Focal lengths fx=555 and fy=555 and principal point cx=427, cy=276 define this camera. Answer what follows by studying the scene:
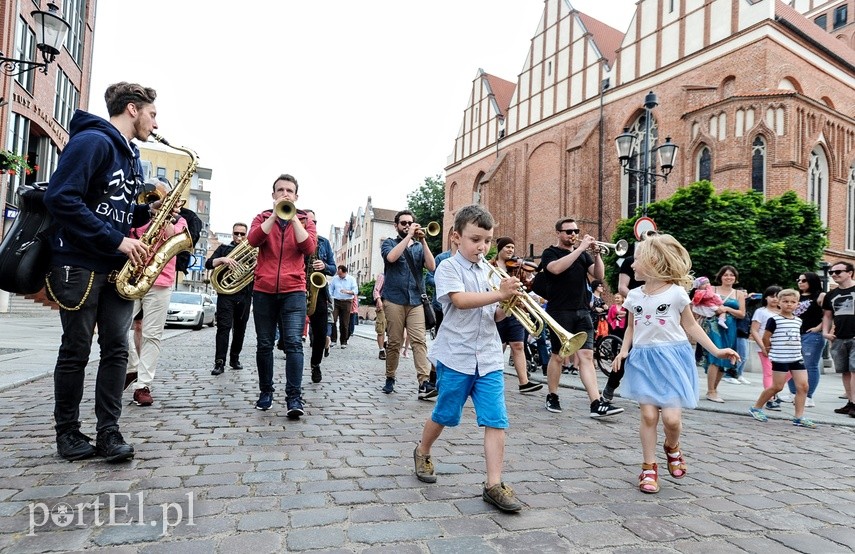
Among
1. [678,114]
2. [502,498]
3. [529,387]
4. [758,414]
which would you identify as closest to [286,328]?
[502,498]

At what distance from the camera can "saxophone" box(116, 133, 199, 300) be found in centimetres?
356

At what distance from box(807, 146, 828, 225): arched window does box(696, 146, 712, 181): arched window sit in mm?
4536

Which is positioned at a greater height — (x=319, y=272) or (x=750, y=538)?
(x=319, y=272)

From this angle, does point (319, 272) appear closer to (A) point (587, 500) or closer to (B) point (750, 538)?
(A) point (587, 500)

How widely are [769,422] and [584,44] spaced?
3496cm

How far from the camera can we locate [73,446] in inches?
133

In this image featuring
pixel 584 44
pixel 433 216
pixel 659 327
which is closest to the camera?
pixel 659 327

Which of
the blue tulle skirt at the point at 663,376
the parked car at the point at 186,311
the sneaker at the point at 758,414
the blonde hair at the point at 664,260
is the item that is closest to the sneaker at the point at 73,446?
the blue tulle skirt at the point at 663,376

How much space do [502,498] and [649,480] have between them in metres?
1.07

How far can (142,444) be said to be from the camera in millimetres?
3797

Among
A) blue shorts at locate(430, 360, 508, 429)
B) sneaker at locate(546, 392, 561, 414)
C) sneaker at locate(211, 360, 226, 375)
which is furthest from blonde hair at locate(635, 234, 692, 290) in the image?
sneaker at locate(211, 360, 226, 375)

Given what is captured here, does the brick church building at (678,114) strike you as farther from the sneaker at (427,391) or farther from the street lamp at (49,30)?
the street lamp at (49,30)

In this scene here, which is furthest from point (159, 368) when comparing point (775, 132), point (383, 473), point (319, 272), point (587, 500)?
point (775, 132)

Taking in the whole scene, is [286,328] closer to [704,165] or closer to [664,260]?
[664,260]
